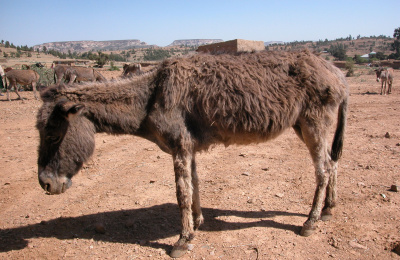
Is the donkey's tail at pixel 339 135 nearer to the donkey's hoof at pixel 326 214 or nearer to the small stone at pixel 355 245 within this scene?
the donkey's hoof at pixel 326 214

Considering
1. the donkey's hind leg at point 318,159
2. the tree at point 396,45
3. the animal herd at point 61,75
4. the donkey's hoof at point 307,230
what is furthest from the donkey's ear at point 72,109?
the tree at point 396,45

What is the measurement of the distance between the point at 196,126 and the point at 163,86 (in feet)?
2.14

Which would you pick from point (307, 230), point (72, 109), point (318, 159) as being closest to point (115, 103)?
point (72, 109)

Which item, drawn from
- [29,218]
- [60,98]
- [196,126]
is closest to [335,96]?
[196,126]

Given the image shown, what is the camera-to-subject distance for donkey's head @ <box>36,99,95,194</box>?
129 inches

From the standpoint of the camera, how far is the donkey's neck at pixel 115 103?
3.42 metres

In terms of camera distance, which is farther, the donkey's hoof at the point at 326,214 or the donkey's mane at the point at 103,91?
the donkey's hoof at the point at 326,214

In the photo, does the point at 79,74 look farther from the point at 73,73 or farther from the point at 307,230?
the point at 307,230

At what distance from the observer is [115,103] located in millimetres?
3465

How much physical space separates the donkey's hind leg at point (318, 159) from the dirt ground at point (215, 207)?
175 millimetres

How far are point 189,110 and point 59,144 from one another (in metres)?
1.65

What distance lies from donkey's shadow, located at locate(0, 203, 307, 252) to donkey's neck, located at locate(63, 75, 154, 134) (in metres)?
1.46

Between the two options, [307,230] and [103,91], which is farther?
[307,230]

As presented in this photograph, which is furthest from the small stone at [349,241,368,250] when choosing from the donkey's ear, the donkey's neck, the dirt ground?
the donkey's ear
